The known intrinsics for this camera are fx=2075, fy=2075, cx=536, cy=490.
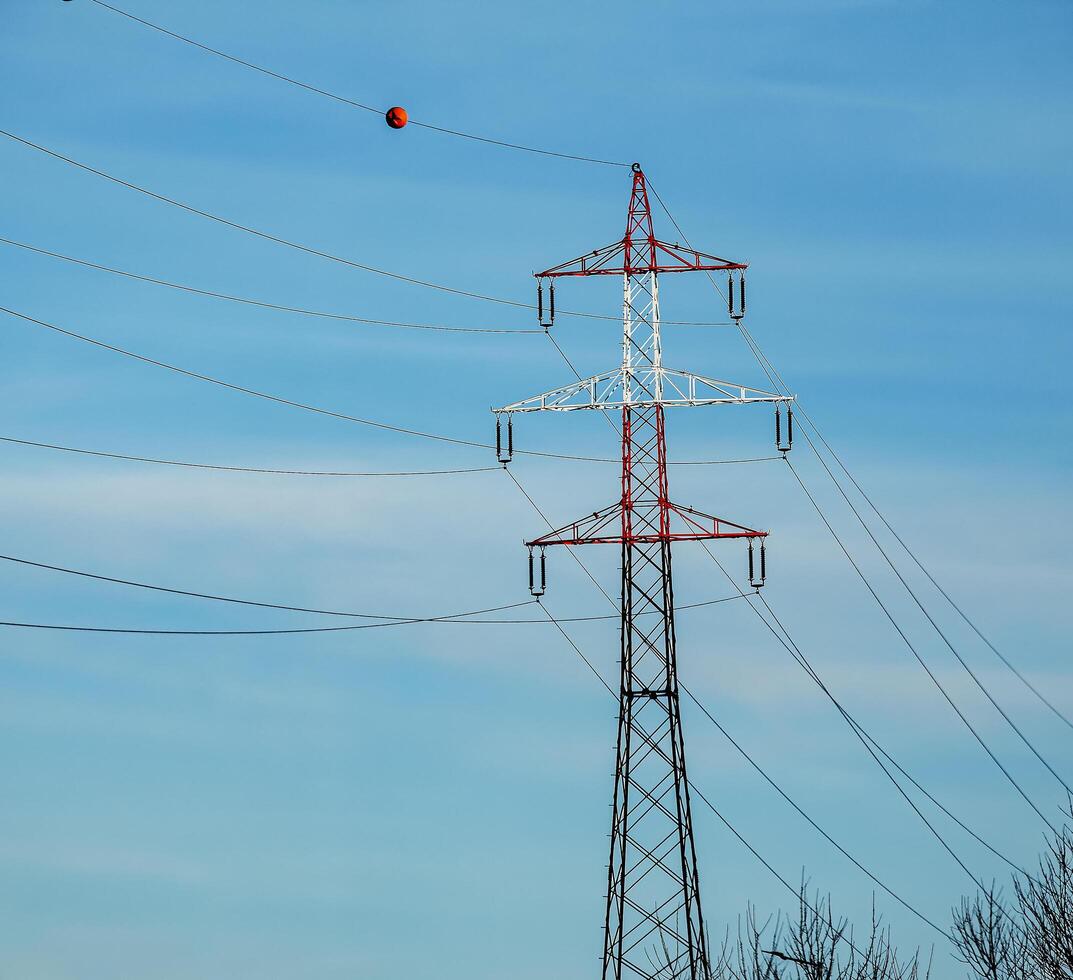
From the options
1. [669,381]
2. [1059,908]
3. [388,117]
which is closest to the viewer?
[388,117]

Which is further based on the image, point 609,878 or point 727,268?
point 727,268

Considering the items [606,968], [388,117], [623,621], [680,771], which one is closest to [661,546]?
[623,621]

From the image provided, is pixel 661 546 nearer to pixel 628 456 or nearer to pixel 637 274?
pixel 628 456

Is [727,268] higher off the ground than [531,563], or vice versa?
[727,268]

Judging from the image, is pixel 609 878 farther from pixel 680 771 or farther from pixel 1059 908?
pixel 1059 908

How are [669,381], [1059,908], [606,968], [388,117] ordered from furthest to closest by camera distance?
[1059,908] < [669,381] < [606,968] < [388,117]

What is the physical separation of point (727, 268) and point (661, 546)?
7.30m

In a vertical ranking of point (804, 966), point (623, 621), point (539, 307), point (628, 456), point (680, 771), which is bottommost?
point (804, 966)

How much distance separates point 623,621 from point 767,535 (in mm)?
3904

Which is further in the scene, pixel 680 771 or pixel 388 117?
pixel 680 771

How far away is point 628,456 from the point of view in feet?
161

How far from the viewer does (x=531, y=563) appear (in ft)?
161

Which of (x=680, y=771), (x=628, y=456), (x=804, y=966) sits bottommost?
(x=804, y=966)

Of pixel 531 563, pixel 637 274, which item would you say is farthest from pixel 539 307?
pixel 531 563
